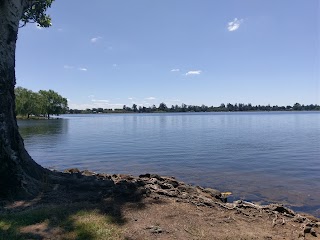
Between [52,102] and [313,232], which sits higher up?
[52,102]

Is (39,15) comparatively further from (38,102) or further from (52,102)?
(52,102)

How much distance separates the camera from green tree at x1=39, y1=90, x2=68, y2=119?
139 m

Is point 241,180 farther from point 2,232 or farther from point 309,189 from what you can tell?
point 2,232

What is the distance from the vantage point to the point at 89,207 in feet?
27.7

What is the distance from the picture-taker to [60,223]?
24.0 ft

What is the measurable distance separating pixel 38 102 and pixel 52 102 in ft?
59.6

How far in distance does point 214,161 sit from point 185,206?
16945 mm

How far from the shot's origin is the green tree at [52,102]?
457 ft

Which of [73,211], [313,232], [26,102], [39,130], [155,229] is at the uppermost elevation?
[26,102]

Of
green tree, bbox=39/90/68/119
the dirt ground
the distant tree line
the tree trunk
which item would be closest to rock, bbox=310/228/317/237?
the dirt ground

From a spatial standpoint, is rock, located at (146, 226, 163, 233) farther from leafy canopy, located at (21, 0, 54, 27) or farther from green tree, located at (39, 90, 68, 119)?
green tree, located at (39, 90, 68, 119)

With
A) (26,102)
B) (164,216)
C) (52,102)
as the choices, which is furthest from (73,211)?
(52,102)

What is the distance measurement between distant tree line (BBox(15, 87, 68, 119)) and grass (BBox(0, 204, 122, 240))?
388 ft

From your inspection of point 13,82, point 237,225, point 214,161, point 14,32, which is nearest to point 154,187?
point 237,225
